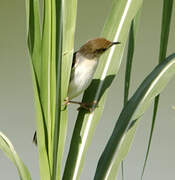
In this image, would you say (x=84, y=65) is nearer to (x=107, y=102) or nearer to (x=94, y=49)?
(x=94, y=49)

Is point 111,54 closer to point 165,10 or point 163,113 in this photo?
point 165,10

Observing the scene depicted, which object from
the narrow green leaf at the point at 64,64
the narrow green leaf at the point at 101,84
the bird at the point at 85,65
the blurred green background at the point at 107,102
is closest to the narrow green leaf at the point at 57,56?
the narrow green leaf at the point at 64,64

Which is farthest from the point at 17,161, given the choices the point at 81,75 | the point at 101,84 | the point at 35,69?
the point at 81,75

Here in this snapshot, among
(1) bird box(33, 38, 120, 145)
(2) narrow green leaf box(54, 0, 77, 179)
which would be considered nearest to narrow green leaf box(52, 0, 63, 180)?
(2) narrow green leaf box(54, 0, 77, 179)

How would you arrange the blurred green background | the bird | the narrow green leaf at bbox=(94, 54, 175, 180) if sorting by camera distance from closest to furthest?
1. the narrow green leaf at bbox=(94, 54, 175, 180)
2. the bird
3. the blurred green background

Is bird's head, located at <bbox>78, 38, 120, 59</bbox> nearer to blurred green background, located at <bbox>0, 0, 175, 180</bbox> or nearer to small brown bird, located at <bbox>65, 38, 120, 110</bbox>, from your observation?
small brown bird, located at <bbox>65, 38, 120, 110</bbox>

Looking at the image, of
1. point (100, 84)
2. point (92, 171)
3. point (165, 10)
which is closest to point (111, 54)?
point (100, 84)

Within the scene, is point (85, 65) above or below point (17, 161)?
above
